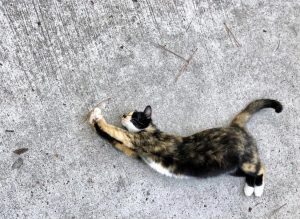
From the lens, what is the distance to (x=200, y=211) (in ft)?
12.1

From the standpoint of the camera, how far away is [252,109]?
373cm

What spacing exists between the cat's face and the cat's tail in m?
0.84

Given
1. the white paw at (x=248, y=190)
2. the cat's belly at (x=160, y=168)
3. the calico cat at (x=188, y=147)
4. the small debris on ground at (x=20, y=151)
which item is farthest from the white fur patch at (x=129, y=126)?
the white paw at (x=248, y=190)

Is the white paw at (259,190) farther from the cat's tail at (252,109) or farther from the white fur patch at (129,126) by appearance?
the white fur patch at (129,126)

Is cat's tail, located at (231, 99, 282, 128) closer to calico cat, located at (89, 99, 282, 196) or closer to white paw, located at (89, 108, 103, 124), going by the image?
calico cat, located at (89, 99, 282, 196)

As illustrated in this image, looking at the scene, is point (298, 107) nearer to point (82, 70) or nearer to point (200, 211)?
point (200, 211)

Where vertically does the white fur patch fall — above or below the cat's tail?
below

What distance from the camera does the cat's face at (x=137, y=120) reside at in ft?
11.5

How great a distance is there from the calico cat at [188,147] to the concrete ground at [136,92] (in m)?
0.14

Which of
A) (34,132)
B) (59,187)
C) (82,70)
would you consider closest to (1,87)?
(34,132)

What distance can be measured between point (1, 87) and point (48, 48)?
0.53 meters

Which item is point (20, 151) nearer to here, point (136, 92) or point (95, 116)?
point (95, 116)

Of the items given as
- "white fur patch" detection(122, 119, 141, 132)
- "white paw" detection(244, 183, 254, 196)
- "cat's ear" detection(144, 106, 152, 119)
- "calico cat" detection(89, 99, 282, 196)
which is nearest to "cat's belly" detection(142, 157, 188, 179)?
"calico cat" detection(89, 99, 282, 196)

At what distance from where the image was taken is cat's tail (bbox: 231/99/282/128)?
3.68 metres
